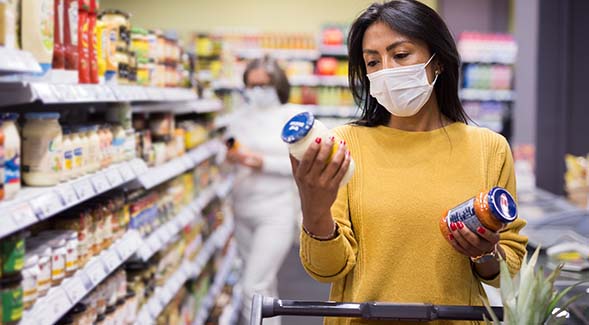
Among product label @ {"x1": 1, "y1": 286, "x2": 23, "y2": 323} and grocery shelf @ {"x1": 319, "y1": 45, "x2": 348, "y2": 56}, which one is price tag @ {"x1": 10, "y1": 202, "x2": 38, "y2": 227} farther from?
grocery shelf @ {"x1": 319, "y1": 45, "x2": 348, "y2": 56}

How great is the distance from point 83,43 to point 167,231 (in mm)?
1467

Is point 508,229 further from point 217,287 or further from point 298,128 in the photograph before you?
point 217,287

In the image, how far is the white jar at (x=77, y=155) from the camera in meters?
2.43

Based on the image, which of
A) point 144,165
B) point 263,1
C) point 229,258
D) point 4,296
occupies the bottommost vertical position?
point 229,258

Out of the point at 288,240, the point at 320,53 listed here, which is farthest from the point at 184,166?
the point at 320,53

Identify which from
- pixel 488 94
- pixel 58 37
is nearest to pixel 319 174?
pixel 58 37

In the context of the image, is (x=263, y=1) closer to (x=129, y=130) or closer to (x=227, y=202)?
(x=227, y=202)

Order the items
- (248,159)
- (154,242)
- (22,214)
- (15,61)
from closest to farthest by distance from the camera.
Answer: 1. (15,61)
2. (22,214)
3. (154,242)
4. (248,159)

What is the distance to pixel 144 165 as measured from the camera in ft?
10.6

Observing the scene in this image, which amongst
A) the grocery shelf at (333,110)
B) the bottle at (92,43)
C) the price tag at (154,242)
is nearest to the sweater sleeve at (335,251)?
the bottle at (92,43)

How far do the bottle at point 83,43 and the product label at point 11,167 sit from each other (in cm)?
57

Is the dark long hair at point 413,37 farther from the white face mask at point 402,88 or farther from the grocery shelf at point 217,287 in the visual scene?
the grocery shelf at point 217,287

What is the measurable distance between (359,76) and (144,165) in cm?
146

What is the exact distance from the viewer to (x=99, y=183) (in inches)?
100.0
